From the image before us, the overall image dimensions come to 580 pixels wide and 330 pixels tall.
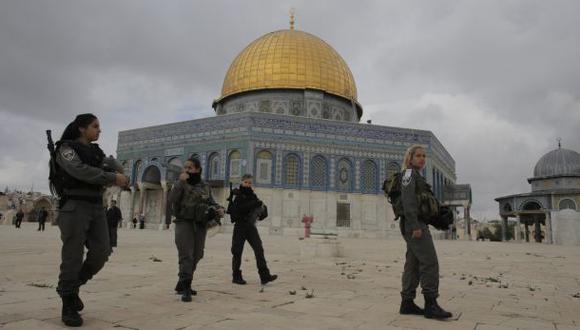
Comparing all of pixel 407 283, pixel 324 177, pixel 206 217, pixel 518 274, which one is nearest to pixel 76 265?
pixel 206 217

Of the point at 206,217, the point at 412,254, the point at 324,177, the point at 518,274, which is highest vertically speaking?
the point at 324,177

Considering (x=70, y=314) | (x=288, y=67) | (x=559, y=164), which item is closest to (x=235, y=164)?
(x=288, y=67)

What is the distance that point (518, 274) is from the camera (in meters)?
7.81

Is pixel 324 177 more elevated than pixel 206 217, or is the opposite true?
pixel 324 177

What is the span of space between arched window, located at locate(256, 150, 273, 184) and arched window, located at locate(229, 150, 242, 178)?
111cm

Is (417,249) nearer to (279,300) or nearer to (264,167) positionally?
(279,300)

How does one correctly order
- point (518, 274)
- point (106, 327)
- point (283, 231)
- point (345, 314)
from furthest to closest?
1. point (283, 231)
2. point (518, 274)
3. point (345, 314)
4. point (106, 327)

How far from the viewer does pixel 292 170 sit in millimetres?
29078

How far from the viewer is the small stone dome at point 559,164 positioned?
40.3m

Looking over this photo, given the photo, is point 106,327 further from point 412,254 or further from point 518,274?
point 518,274

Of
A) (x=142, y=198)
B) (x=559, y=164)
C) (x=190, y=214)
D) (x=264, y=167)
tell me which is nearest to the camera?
(x=190, y=214)

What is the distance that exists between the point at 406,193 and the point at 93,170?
104 inches

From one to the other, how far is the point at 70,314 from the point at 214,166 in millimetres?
26824

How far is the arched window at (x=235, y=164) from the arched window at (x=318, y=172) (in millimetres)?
4533
